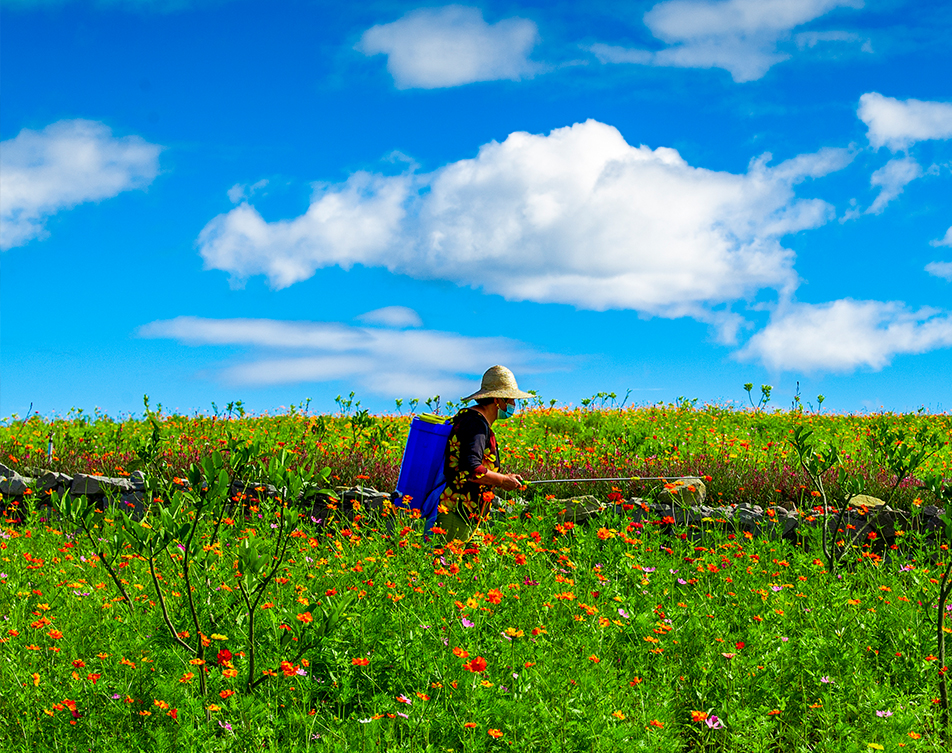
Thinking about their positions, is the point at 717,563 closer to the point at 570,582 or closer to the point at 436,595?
the point at 570,582

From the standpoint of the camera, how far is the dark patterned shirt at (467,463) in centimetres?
584

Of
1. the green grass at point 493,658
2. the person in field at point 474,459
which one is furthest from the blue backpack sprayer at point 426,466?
the green grass at point 493,658

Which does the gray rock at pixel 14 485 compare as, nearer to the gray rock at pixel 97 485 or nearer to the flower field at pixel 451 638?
the gray rock at pixel 97 485

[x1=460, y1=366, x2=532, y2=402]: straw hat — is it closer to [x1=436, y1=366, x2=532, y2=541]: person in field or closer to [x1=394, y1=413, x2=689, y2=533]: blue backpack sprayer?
[x1=436, y1=366, x2=532, y2=541]: person in field

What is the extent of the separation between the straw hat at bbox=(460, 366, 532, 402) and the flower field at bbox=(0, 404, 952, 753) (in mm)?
1118

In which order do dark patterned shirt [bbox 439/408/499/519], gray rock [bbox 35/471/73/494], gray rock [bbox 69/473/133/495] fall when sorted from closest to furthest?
1. dark patterned shirt [bbox 439/408/499/519]
2. gray rock [bbox 69/473/133/495]
3. gray rock [bbox 35/471/73/494]

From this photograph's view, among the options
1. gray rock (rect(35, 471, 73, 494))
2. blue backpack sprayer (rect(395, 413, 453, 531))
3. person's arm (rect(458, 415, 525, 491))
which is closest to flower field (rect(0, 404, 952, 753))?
blue backpack sprayer (rect(395, 413, 453, 531))

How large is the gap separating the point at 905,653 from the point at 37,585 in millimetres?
6010

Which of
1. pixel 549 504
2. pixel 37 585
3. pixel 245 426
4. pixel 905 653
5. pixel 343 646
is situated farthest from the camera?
pixel 245 426

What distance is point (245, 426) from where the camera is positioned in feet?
41.4

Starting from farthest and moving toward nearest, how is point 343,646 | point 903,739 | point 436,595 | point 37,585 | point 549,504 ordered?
point 549,504 < point 37,585 < point 436,595 < point 343,646 < point 903,739

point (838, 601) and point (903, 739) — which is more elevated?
point (838, 601)

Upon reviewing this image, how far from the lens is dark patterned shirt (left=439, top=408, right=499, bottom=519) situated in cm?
584

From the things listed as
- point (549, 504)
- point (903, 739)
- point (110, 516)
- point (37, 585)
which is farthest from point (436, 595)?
point (110, 516)
